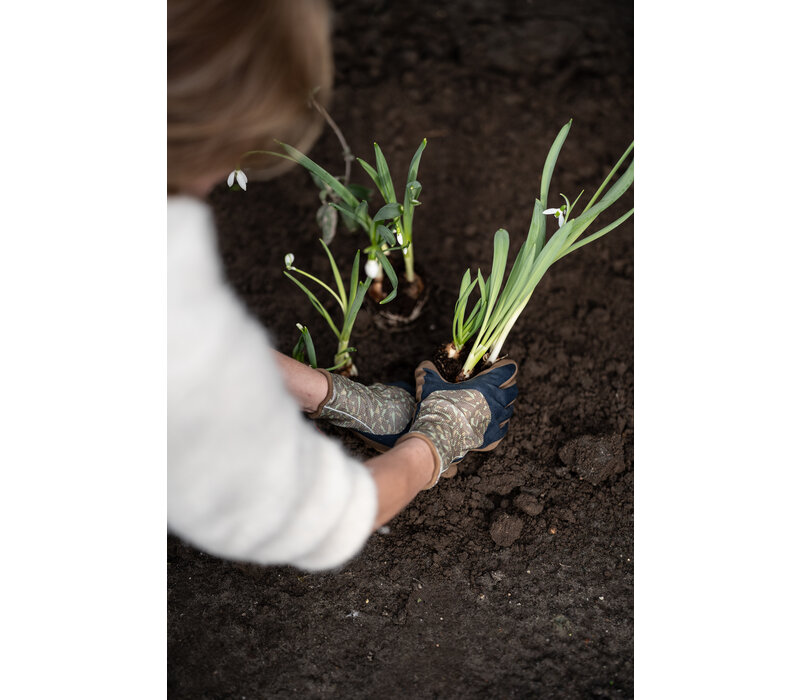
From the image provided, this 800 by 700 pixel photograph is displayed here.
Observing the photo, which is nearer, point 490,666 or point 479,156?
point 490,666

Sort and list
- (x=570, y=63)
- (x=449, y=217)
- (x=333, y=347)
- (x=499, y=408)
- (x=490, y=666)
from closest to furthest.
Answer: (x=490, y=666)
(x=499, y=408)
(x=333, y=347)
(x=449, y=217)
(x=570, y=63)

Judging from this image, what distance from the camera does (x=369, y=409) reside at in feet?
4.94

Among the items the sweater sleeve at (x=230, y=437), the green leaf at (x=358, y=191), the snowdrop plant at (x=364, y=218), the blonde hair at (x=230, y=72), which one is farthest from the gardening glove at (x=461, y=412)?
the blonde hair at (x=230, y=72)

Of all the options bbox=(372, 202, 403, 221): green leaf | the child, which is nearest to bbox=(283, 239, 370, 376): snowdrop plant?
bbox=(372, 202, 403, 221): green leaf

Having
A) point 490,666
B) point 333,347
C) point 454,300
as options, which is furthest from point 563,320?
point 490,666

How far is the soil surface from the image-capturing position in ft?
4.51

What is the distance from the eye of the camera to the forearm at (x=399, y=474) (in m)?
1.14

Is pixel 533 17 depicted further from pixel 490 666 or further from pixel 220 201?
pixel 490 666

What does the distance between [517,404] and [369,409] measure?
0.45 m

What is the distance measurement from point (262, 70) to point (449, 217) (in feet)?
3.69

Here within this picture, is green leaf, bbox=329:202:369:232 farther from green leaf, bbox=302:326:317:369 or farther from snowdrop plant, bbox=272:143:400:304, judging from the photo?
green leaf, bbox=302:326:317:369

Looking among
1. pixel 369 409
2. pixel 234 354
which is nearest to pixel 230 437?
pixel 234 354

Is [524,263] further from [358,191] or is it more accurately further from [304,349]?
[304,349]

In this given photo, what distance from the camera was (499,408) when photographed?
151cm
